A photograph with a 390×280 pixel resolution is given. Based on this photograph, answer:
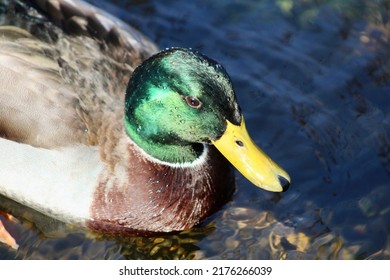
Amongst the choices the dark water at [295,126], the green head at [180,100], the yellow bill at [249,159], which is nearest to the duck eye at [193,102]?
the green head at [180,100]

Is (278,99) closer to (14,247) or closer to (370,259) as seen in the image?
(370,259)

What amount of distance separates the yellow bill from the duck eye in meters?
0.25

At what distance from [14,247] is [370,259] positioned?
224 cm

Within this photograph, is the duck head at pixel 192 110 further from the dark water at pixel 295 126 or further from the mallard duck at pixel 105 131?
the dark water at pixel 295 126

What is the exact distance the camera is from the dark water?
18.6ft

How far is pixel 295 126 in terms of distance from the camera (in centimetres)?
637

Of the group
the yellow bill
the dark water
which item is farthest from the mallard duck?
the dark water

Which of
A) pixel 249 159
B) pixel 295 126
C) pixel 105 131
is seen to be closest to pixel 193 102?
pixel 249 159

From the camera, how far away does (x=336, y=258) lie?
5551 mm

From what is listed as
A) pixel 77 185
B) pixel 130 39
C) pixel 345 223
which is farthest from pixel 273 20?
pixel 77 185

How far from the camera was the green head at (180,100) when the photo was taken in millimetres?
4996

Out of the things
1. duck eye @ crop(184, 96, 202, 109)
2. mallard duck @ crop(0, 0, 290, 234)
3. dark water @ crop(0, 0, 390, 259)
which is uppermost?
duck eye @ crop(184, 96, 202, 109)

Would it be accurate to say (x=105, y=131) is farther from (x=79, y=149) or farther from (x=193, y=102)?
(x=193, y=102)

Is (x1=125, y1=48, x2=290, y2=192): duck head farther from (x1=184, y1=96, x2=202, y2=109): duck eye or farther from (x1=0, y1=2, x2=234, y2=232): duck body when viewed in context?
(x1=0, y1=2, x2=234, y2=232): duck body
